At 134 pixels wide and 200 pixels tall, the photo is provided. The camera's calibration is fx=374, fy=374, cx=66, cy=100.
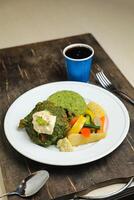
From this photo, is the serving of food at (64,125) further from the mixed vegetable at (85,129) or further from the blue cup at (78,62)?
the blue cup at (78,62)

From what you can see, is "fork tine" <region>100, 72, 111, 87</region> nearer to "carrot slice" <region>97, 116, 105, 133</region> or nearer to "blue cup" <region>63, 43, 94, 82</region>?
"blue cup" <region>63, 43, 94, 82</region>

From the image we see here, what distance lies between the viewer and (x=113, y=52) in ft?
4.74

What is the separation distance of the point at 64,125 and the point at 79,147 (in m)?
0.07

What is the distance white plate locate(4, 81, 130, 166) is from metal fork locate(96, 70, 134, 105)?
2.1 inches

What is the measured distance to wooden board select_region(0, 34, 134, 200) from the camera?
2.79 feet

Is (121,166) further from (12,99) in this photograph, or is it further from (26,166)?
(12,99)

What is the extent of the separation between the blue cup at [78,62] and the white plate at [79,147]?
0.18 ft

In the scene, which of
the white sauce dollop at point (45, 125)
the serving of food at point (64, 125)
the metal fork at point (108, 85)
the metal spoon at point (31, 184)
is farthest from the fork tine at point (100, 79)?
the metal spoon at point (31, 184)

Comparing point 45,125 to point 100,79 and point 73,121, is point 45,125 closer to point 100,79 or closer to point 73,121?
point 73,121

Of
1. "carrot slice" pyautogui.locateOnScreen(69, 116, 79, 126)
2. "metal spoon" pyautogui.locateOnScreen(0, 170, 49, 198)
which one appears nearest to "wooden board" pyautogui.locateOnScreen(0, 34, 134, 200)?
"metal spoon" pyautogui.locateOnScreen(0, 170, 49, 198)

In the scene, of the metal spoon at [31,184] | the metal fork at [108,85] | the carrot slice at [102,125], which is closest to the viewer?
the metal spoon at [31,184]

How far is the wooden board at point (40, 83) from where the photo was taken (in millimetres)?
851

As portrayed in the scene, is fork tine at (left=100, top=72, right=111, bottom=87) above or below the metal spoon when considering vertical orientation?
above

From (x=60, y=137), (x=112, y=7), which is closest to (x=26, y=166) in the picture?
(x=60, y=137)
